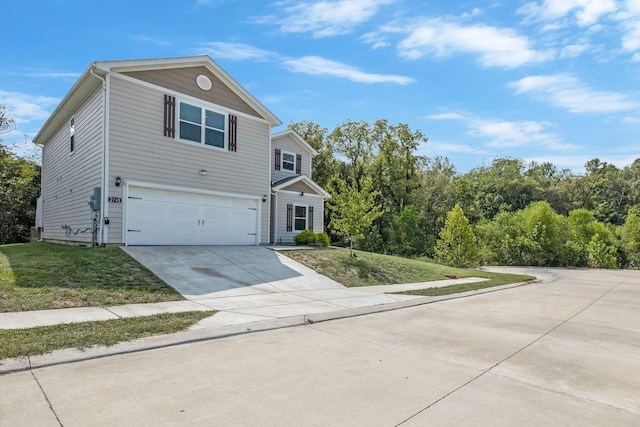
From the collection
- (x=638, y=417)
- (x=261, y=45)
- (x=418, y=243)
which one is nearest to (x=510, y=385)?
(x=638, y=417)

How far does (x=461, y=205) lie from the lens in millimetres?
38156

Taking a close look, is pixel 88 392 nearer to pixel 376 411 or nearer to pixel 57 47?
pixel 376 411

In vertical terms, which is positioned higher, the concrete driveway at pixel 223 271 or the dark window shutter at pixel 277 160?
the dark window shutter at pixel 277 160

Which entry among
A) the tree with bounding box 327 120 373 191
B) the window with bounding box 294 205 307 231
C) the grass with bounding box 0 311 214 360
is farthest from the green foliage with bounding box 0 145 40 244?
the grass with bounding box 0 311 214 360

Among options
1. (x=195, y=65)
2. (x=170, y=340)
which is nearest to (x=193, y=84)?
(x=195, y=65)

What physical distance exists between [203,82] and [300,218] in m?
7.48

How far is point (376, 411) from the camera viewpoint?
10.3 feet

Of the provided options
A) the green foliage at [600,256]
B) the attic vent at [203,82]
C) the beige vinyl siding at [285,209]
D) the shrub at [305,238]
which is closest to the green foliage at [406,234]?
the green foliage at [600,256]

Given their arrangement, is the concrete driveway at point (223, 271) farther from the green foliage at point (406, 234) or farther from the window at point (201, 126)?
the green foliage at point (406, 234)

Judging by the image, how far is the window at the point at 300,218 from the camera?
60.8 ft

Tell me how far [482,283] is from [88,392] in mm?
12168

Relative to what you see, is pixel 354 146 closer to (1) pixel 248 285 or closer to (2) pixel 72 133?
(2) pixel 72 133

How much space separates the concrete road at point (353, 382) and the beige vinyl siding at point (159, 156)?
890 centimetres

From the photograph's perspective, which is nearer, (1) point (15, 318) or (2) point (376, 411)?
(2) point (376, 411)
